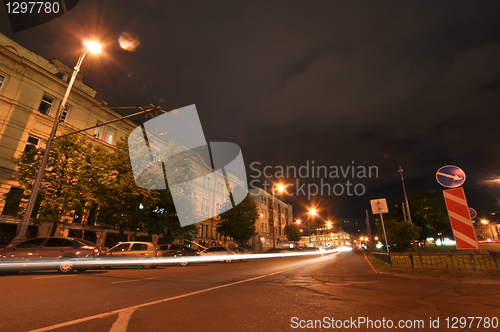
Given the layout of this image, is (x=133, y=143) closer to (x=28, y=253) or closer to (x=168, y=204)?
(x=168, y=204)

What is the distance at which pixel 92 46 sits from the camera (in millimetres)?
13320

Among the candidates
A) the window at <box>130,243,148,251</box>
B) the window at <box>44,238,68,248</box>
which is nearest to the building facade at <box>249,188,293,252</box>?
the window at <box>130,243,148,251</box>

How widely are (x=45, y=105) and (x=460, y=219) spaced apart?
3136 centimetres

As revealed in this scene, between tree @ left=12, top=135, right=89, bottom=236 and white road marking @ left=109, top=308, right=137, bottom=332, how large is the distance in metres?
16.7

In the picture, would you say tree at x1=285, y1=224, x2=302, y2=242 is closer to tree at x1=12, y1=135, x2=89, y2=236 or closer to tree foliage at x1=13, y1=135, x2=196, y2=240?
tree foliage at x1=13, y1=135, x2=196, y2=240

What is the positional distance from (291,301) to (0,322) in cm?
521

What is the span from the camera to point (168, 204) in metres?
23.8

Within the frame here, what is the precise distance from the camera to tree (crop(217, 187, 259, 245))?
4078cm

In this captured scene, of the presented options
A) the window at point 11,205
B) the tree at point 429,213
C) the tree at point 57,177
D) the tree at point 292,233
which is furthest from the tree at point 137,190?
the tree at point 292,233

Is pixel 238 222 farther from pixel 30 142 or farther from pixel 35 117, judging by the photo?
pixel 35 117

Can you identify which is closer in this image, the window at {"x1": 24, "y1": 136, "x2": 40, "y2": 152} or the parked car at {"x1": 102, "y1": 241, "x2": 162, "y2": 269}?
the parked car at {"x1": 102, "y1": 241, "x2": 162, "y2": 269}

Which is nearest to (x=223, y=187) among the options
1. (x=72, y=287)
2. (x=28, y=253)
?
(x=28, y=253)

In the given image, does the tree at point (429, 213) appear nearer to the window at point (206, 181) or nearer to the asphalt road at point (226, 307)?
the window at point (206, 181)

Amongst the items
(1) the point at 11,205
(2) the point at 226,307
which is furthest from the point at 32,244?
(1) the point at 11,205
